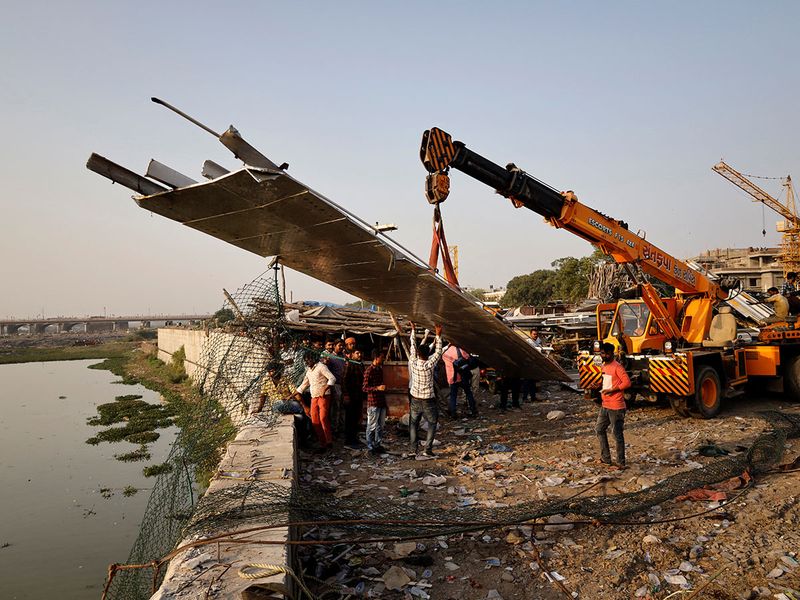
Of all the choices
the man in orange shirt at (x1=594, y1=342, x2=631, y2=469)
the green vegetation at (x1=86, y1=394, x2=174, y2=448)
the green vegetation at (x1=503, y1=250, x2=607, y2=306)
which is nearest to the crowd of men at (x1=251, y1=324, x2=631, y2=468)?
the man in orange shirt at (x1=594, y1=342, x2=631, y2=469)

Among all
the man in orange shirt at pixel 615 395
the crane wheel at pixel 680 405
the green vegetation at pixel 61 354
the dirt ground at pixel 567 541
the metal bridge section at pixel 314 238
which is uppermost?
the metal bridge section at pixel 314 238

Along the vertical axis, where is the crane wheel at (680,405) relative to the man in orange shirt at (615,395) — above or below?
below

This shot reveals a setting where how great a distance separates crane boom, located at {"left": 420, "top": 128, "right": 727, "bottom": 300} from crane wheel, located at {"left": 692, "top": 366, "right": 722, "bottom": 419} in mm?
1719

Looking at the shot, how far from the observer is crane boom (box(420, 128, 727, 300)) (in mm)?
6531

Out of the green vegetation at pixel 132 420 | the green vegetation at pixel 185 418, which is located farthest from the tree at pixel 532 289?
the green vegetation at pixel 132 420

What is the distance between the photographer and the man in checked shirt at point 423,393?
6.87m

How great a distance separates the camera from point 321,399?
7.15 m

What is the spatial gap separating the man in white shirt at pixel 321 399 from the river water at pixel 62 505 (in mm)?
3354

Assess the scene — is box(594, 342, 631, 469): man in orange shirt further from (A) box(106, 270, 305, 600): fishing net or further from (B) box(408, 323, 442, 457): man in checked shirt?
(A) box(106, 270, 305, 600): fishing net

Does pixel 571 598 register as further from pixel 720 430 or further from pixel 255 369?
pixel 255 369

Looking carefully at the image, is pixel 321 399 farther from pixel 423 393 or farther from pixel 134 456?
pixel 134 456

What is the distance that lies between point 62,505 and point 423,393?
25.5 feet

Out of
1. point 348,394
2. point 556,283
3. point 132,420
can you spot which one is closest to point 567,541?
point 348,394

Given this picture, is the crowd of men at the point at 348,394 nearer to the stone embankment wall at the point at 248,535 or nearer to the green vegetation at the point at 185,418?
the stone embankment wall at the point at 248,535
